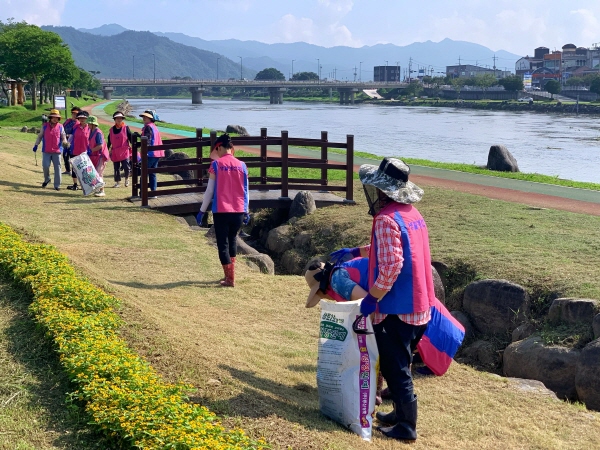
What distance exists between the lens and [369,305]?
4555 millimetres

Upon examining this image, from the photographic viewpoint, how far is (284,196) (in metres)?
14.1

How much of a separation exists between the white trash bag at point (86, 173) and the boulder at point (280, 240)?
3.47 m

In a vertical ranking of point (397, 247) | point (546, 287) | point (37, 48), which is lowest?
point (546, 287)

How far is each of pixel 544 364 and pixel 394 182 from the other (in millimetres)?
3365

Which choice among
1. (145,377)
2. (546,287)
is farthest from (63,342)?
(546,287)

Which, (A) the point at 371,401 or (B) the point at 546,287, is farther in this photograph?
(B) the point at 546,287

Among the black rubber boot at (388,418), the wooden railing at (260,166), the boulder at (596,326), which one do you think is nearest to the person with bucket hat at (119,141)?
the wooden railing at (260,166)

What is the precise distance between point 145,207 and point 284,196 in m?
2.62

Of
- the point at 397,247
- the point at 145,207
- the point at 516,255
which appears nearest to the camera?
the point at 397,247

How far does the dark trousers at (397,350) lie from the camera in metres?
4.69

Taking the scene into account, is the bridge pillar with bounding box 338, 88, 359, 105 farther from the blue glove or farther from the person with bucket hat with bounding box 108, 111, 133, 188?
the blue glove

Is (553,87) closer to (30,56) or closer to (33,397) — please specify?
(30,56)

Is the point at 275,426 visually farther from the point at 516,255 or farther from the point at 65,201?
the point at 65,201

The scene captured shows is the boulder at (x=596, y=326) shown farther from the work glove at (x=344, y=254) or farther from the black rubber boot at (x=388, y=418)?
the work glove at (x=344, y=254)
